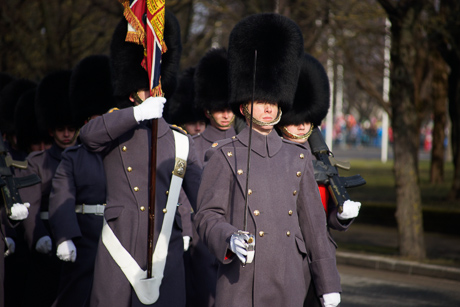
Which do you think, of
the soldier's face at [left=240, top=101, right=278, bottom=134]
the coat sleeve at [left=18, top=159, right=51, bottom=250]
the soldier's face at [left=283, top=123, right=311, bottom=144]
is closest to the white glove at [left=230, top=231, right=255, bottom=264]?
the soldier's face at [left=240, top=101, right=278, bottom=134]

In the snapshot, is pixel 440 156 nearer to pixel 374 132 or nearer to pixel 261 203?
pixel 261 203

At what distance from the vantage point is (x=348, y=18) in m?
13.5

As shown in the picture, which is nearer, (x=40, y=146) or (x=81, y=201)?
(x=81, y=201)

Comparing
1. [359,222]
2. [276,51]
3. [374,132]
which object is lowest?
[374,132]

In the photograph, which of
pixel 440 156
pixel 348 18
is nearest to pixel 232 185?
pixel 348 18

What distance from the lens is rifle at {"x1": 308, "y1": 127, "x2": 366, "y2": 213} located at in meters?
5.42

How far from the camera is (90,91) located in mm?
6836

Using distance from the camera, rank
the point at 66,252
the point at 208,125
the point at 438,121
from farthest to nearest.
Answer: the point at 438,121, the point at 208,125, the point at 66,252

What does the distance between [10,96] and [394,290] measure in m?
4.90

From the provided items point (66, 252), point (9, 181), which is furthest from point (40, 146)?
point (66, 252)

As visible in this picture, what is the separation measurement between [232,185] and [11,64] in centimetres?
1607

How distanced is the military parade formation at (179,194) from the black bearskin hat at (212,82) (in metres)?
1.29

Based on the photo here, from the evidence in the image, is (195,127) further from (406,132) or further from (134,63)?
(134,63)

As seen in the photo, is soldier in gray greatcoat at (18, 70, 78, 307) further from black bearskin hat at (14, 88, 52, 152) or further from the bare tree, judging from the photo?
the bare tree
